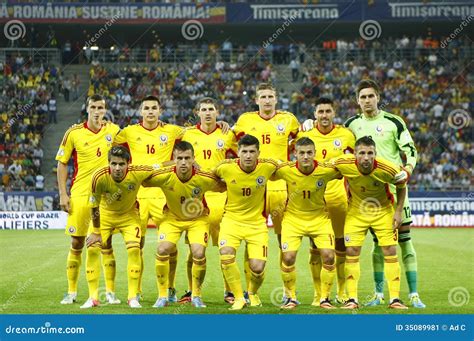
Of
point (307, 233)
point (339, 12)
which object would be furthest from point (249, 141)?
point (339, 12)

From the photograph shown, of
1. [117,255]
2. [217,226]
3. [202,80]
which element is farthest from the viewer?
[202,80]

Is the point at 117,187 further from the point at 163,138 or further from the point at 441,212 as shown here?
the point at 441,212

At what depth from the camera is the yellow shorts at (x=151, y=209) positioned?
32.9ft

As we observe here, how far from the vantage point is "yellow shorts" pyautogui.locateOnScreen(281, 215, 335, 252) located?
30.4ft

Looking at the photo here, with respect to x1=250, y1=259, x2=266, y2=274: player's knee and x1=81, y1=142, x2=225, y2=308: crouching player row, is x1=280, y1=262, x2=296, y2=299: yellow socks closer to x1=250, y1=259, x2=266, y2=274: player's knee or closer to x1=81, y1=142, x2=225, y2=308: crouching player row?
x1=250, y1=259, x2=266, y2=274: player's knee

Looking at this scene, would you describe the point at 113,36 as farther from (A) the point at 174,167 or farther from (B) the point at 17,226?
(A) the point at 174,167

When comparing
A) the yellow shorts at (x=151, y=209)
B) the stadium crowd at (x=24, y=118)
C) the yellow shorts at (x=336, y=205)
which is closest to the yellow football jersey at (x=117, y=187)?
the yellow shorts at (x=151, y=209)

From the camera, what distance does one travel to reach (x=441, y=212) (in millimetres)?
26672

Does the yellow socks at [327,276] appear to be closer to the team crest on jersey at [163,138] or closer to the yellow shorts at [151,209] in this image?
the yellow shorts at [151,209]

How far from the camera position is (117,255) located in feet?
A: 56.3

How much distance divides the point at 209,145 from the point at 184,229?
3.97 ft

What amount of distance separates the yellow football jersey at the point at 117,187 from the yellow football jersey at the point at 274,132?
140cm

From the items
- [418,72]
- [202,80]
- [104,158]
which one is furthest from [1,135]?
[104,158]

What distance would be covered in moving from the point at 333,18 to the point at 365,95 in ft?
86.4
